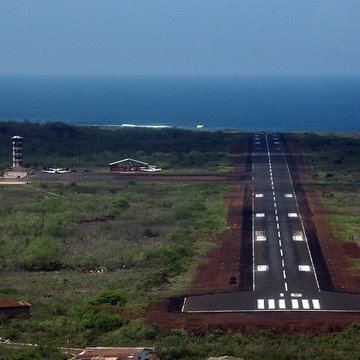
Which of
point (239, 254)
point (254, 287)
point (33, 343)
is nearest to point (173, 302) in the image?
point (254, 287)

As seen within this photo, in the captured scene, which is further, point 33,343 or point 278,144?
point 278,144

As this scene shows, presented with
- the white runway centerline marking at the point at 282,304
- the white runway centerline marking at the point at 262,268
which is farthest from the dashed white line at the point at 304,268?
the white runway centerline marking at the point at 282,304

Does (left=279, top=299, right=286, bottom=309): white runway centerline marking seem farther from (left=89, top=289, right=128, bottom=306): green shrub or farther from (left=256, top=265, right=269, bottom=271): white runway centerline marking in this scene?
(left=256, top=265, right=269, bottom=271): white runway centerline marking

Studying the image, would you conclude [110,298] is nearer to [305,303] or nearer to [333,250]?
→ [305,303]

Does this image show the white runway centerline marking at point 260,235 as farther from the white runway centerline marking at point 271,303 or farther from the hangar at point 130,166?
the hangar at point 130,166

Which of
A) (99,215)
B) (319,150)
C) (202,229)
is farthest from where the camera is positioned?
(319,150)

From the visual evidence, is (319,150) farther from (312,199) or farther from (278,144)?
(312,199)
